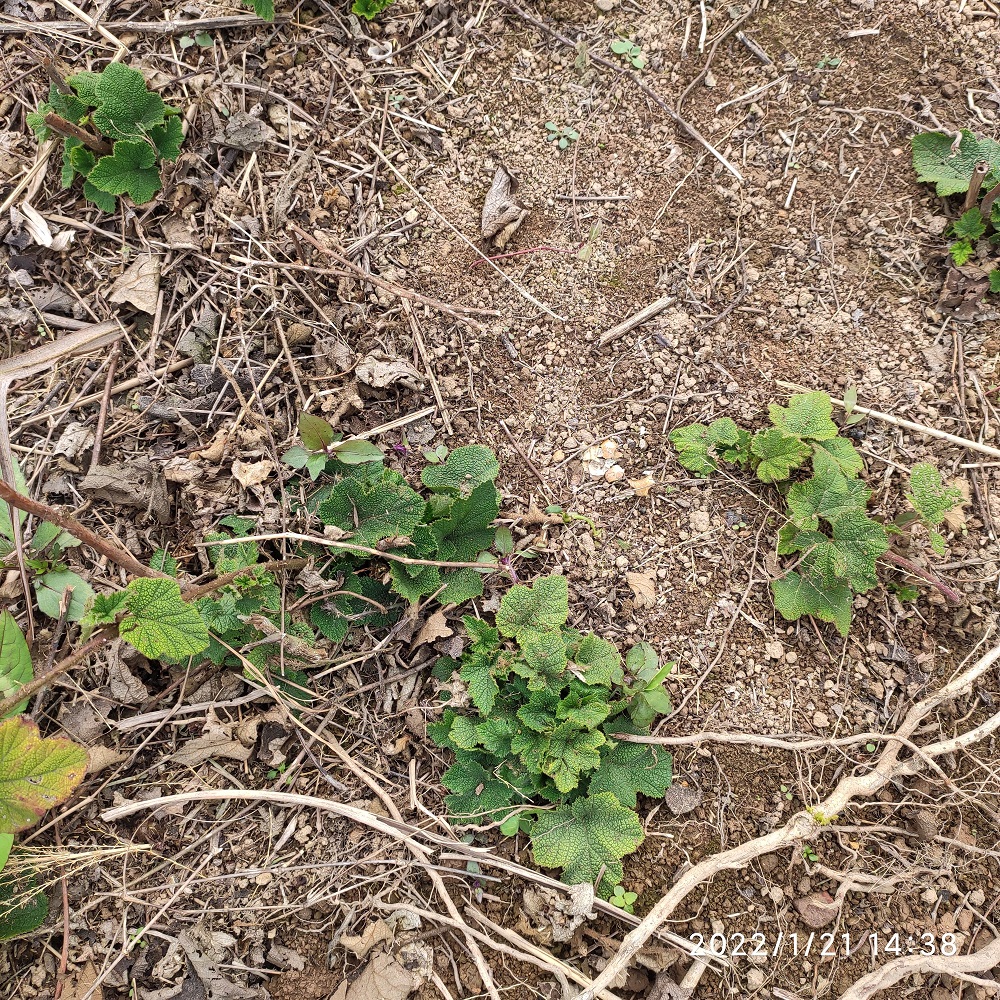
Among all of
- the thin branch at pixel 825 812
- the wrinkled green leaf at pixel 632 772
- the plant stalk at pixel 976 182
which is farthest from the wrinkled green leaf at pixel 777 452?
the plant stalk at pixel 976 182

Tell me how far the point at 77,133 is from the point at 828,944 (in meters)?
3.35

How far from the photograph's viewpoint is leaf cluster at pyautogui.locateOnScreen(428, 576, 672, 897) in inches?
75.9

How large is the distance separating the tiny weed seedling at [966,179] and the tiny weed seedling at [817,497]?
79 cm

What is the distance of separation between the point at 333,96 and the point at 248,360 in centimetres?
100

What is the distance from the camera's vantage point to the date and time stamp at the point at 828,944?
77.4 inches

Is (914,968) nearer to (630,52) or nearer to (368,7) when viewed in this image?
(630,52)

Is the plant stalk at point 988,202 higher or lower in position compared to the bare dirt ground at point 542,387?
higher

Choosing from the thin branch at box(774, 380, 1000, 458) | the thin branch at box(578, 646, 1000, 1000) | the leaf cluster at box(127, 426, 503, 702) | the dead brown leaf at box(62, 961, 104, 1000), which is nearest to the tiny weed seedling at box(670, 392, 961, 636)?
the thin branch at box(774, 380, 1000, 458)

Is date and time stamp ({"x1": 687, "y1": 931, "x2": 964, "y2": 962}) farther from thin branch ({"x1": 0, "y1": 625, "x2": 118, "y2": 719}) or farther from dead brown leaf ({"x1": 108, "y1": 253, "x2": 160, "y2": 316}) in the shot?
dead brown leaf ({"x1": 108, "y1": 253, "x2": 160, "y2": 316})

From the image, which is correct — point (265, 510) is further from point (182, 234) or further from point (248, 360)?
point (182, 234)

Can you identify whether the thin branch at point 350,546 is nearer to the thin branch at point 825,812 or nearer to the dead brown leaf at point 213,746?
the dead brown leaf at point 213,746

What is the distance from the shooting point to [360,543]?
2006mm

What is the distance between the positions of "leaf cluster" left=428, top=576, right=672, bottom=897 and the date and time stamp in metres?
0.39

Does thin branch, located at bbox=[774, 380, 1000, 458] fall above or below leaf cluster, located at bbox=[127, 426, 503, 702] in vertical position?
above
